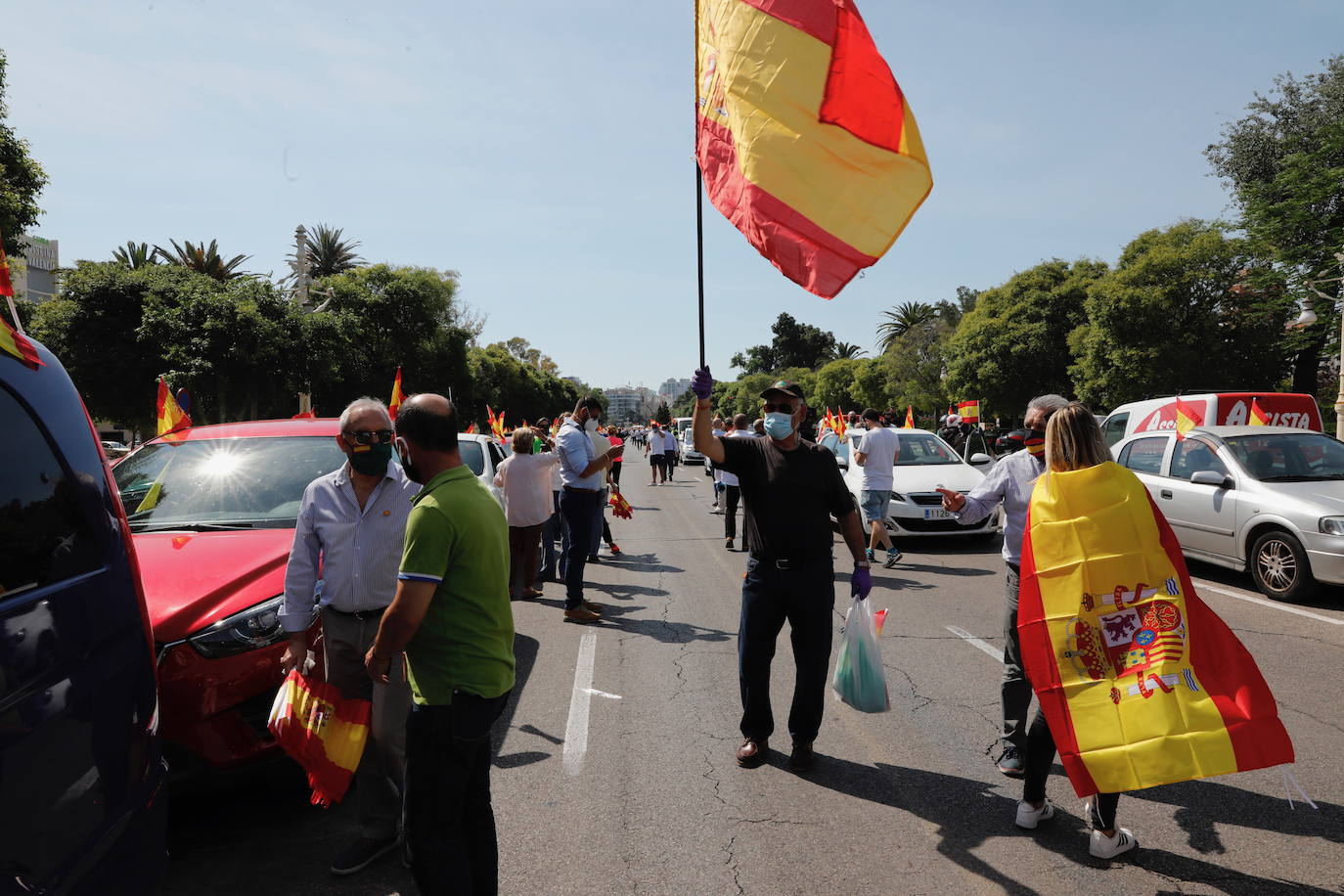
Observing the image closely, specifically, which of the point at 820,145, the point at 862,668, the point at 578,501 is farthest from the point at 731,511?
the point at 820,145

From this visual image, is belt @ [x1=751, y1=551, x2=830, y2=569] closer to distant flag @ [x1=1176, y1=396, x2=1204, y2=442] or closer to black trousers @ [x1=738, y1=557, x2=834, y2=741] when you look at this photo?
black trousers @ [x1=738, y1=557, x2=834, y2=741]

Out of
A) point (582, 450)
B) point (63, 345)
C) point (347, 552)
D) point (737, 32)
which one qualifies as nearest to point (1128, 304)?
point (582, 450)

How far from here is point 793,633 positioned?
4.65 metres

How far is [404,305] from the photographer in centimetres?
4331

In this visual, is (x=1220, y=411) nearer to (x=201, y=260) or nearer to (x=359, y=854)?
(x=359, y=854)

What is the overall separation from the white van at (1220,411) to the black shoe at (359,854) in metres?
10.3

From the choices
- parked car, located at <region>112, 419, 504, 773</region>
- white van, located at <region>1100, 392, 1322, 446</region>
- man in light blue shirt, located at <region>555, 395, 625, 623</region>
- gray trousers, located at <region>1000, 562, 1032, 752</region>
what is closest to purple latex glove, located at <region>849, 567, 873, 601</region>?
gray trousers, located at <region>1000, 562, 1032, 752</region>

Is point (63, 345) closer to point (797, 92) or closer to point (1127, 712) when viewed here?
point (797, 92)

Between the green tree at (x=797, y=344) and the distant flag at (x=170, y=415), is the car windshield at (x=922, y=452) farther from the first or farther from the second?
the green tree at (x=797, y=344)

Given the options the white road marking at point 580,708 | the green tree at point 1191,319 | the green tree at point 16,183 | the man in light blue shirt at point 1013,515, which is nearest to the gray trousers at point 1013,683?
the man in light blue shirt at point 1013,515

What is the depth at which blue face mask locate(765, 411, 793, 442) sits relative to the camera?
4.52 metres

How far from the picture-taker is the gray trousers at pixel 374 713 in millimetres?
3520

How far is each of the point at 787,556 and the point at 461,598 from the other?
82.8 inches

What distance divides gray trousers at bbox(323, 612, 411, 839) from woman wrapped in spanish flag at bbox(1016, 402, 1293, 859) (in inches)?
101
